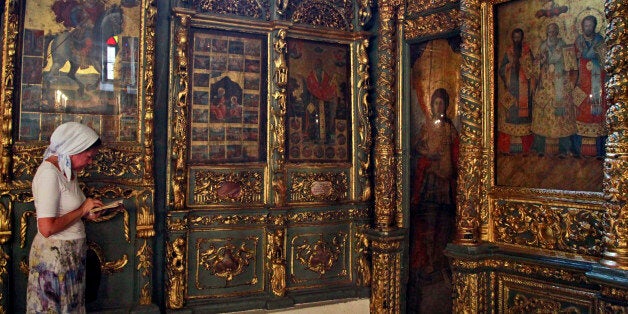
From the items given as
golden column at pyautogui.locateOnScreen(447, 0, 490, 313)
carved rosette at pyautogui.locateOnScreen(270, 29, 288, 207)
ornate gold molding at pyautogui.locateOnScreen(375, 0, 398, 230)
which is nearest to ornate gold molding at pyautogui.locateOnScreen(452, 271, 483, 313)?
golden column at pyautogui.locateOnScreen(447, 0, 490, 313)

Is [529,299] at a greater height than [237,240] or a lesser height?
lesser

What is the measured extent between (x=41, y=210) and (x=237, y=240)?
7.00 feet

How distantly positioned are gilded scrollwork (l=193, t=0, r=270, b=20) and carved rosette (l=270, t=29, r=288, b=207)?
293 millimetres

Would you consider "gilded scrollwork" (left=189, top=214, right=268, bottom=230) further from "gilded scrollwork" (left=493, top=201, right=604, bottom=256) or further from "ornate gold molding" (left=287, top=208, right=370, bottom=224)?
"gilded scrollwork" (left=493, top=201, right=604, bottom=256)

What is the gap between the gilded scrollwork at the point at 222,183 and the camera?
4887mm

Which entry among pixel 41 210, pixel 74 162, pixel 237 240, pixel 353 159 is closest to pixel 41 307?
pixel 41 210

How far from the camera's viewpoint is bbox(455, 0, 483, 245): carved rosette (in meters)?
4.37

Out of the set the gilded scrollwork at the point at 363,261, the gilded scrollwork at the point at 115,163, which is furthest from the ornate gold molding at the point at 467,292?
the gilded scrollwork at the point at 115,163

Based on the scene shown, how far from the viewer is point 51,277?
10.6 ft

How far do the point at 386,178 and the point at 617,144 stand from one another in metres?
2.22

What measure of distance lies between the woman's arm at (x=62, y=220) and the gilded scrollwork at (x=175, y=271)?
1438 mm

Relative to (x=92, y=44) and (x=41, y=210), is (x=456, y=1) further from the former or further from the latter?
(x=41, y=210)

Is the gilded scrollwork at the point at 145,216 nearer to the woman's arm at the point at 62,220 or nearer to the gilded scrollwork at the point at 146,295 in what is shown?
the gilded scrollwork at the point at 146,295

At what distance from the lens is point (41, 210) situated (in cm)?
318
